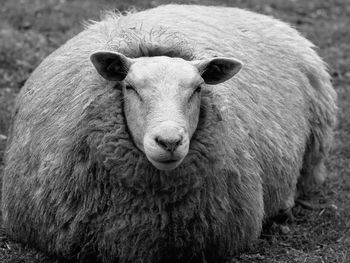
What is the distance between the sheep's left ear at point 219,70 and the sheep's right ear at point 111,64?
1.39ft

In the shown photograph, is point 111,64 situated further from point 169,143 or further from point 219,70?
point 169,143

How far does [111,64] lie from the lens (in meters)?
4.30

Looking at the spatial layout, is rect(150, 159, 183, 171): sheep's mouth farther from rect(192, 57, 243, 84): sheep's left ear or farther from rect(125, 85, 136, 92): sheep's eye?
rect(192, 57, 243, 84): sheep's left ear

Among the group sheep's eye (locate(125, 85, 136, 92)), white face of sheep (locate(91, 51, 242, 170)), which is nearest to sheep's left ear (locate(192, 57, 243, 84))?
white face of sheep (locate(91, 51, 242, 170))

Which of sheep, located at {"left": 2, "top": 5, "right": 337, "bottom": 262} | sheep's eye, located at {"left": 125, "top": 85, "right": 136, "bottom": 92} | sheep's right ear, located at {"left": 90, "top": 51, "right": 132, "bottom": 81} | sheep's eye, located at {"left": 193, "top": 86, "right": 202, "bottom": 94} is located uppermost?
sheep's right ear, located at {"left": 90, "top": 51, "right": 132, "bottom": 81}

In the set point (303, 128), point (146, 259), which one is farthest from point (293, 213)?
point (146, 259)

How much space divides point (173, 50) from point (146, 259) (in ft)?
4.23

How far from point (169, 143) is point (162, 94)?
0.40 metres

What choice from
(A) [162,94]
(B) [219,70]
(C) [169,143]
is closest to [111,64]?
(A) [162,94]

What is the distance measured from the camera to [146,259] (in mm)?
4387

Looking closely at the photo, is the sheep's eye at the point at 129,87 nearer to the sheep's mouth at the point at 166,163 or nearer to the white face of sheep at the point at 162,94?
the white face of sheep at the point at 162,94

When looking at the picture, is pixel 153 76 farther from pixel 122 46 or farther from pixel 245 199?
pixel 245 199

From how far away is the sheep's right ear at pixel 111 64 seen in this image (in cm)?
421

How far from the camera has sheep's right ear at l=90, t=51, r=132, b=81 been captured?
421 cm
